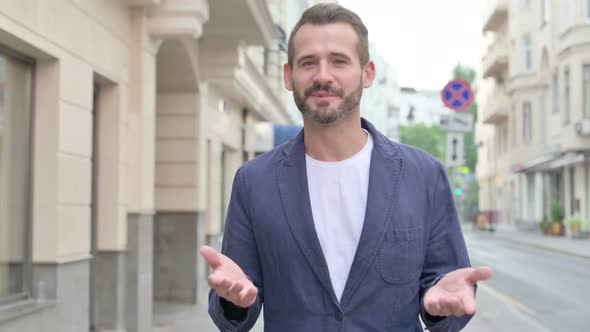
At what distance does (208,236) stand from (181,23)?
23.2ft

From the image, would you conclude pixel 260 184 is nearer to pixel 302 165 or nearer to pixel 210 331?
pixel 302 165

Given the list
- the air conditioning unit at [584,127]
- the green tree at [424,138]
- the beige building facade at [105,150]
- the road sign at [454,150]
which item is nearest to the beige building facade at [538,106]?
the air conditioning unit at [584,127]

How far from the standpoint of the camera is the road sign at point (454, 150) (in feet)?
48.9

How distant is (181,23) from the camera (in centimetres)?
902

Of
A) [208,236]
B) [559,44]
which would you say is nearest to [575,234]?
[559,44]

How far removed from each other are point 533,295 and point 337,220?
39.3 ft

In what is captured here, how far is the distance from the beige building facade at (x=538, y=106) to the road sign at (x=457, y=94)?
18868 millimetres

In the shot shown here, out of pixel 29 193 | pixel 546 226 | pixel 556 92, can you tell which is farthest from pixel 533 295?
pixel 556 92

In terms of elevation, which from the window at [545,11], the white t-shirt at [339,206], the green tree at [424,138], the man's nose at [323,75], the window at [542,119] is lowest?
the white t-shirt at [339,206]

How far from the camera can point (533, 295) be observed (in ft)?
44.6

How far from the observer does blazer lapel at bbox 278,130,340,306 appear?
2385 millimetres

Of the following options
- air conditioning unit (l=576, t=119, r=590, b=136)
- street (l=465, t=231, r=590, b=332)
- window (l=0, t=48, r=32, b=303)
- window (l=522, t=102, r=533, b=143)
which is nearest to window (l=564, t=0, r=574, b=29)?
air conditioning unit (l=576, t=119, r=590, b=136)

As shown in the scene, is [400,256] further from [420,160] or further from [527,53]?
[527,53]

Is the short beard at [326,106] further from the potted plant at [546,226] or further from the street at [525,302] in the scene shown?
the potted plant at [546,226]
